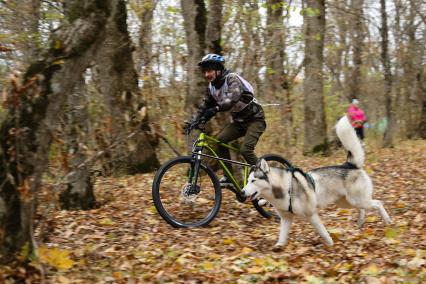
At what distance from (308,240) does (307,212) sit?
61 centimetres

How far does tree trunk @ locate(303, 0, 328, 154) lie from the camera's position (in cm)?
1717

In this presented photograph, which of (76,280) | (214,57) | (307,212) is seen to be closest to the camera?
(76,280)

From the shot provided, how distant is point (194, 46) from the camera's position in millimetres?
9883

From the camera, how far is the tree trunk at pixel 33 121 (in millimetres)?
4598

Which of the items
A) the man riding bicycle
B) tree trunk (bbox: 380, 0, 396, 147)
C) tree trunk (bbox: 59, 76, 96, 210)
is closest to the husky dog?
the man riding bicycle

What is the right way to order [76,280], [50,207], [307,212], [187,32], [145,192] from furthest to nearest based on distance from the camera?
[187,32] → [145,192] → [307,212] → [50,207] → [76,280]

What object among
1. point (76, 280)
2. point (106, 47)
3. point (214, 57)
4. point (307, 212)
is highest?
point (106, 47)

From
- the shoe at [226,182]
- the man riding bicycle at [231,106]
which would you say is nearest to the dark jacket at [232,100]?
the man riding bicycle at [231,106]

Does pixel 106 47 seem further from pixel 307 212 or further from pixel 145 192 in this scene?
pixel 307 212

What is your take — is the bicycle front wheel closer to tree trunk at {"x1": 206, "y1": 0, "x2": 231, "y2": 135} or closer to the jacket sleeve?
the jacket sleeve

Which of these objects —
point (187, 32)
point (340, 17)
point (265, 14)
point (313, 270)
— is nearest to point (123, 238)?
point (313, 270)

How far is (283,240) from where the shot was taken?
20.2ft

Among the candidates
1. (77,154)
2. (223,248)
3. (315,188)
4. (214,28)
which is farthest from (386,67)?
(223,248)

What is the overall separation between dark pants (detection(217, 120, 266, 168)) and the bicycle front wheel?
549 mm
